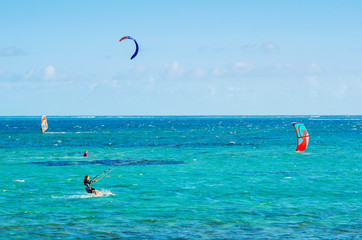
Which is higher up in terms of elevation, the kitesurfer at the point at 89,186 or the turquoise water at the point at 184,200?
the kitesurfer at the point at 89,186

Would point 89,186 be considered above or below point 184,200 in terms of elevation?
above

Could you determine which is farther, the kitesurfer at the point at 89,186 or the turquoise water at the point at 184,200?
the kitesurfer at the point at 89,186

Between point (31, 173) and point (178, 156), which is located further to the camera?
point (178, 156)

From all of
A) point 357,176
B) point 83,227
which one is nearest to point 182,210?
point 83,227

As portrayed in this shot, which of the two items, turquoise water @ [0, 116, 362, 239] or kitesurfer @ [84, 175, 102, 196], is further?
kitesurfer @ [84, 175, 102, 196]

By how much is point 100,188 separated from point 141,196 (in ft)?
18.6

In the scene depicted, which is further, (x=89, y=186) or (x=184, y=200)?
(x=184, y=200)

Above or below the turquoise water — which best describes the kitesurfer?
above

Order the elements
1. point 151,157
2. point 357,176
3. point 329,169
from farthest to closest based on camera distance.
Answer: point 151,157 < point 329,169 < point 357,176

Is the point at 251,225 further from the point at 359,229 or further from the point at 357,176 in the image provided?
the point at 357,176

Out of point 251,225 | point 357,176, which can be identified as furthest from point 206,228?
point 357,176

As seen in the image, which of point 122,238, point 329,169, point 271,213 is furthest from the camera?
point 329,169

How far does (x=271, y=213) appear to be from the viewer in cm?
3206

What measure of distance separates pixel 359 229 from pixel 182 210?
11897 mm
